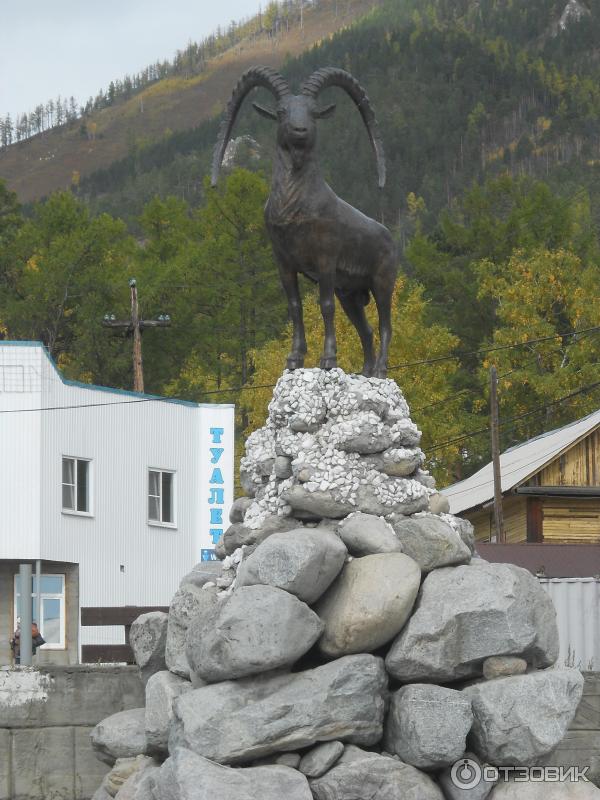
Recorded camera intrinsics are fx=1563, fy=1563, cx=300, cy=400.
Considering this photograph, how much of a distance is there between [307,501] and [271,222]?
275cm

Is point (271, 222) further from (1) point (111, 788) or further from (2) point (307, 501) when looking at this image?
(1) point (111, 788)

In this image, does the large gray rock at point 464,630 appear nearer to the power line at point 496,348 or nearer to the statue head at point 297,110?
the statue head at point 297,110

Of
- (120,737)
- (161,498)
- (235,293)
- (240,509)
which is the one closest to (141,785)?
(120,737)

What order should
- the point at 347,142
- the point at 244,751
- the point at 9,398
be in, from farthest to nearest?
the point at 347,142
the point at 9,398
the point at 244,751

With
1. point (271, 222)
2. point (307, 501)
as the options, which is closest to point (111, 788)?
point (307, 501)

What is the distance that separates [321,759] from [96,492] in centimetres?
2292

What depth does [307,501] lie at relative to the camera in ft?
45.1

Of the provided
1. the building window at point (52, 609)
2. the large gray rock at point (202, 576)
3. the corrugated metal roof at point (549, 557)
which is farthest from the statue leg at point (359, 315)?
the building window at point (52, 609)

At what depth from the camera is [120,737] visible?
14016 millimetres

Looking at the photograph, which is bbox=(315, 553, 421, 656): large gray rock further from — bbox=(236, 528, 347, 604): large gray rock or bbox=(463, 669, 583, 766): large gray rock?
bbox=(463, 669, 583, 766): large gray rock

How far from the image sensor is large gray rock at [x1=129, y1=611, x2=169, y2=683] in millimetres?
14477

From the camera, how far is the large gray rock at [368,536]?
1330 cm

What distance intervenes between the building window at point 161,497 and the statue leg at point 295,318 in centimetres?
2110

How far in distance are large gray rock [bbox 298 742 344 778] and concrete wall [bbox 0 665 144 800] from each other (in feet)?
10.9
